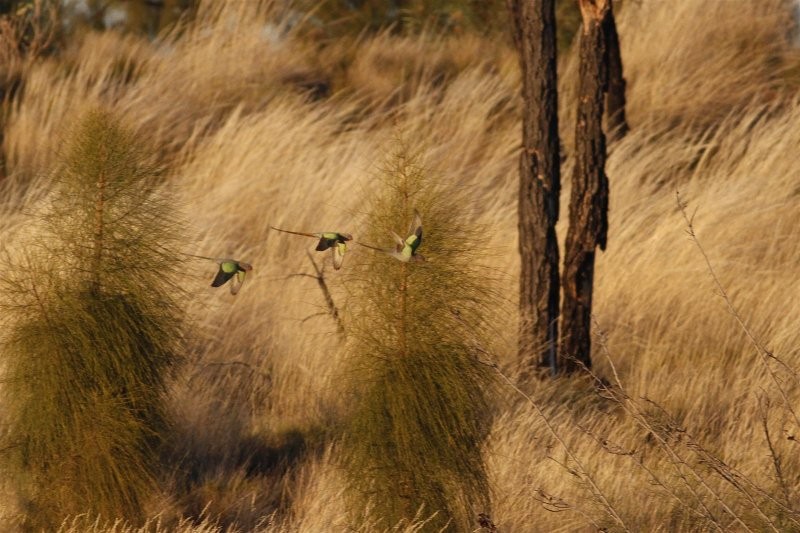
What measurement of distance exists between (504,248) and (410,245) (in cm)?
282

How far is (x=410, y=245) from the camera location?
117 inches

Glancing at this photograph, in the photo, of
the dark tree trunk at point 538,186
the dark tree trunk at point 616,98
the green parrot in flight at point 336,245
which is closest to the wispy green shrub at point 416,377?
the green parrot in flight at point 336,245

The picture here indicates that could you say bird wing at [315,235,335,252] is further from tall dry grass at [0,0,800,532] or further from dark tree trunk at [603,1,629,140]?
dark tree trunk at [603,1,629,140]

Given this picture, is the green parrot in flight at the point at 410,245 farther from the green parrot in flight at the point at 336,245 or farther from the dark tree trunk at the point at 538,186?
the dark tree trunk at the point at 538,186

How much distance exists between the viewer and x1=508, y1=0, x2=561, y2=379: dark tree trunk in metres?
5.07

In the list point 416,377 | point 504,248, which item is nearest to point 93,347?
point 416,377

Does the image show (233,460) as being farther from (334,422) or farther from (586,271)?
(586,271)

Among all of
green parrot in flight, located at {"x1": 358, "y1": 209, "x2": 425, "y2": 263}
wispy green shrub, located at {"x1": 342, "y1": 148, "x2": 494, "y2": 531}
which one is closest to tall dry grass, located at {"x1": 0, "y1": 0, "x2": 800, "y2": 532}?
wispy green shrub, located at {"x1": 342, "y1": 148, "x2": 494, "y2": 531}

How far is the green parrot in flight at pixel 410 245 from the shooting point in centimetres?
294

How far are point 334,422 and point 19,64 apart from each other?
5.36 metres

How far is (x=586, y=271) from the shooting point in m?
5.31

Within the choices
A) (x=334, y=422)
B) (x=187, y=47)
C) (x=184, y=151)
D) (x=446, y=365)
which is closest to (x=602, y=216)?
(x=334, y=422)

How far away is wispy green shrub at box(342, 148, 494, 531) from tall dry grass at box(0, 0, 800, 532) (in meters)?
0.13

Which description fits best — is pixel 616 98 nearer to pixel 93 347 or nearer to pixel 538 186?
pixel 538 186
